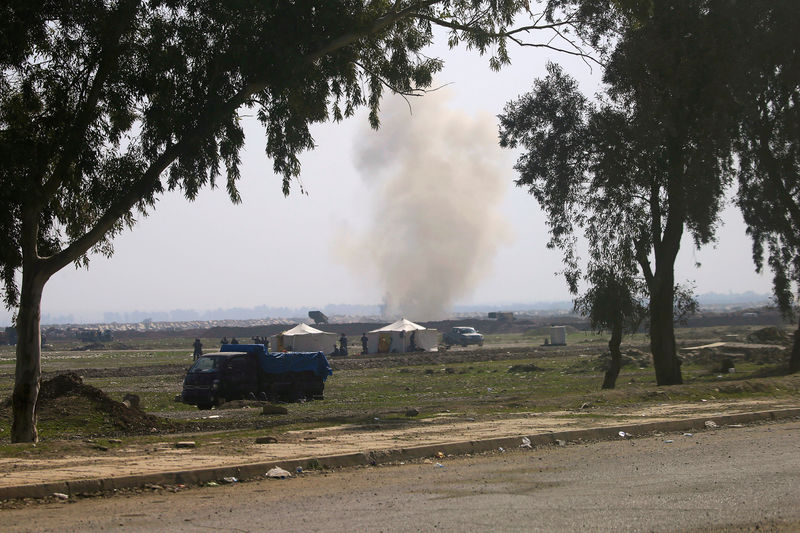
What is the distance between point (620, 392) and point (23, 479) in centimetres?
1621

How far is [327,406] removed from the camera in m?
25.5

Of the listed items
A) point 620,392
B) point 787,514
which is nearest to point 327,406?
point 620,392

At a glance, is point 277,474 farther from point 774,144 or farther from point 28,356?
point 774,144

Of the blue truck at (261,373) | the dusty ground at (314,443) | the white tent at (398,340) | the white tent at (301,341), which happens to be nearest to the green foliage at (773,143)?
the dusty ground at (314,443)

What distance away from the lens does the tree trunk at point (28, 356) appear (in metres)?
15.8

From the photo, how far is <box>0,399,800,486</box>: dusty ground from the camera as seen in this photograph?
35.3ft

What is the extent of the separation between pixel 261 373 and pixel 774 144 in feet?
66.7

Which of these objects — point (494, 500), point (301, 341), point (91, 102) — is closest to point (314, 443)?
point (494, 500)

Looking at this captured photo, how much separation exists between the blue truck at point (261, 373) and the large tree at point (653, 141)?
377 inches

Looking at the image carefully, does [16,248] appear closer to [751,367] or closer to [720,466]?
[720,466]

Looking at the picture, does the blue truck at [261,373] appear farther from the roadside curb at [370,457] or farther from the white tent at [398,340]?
the white tent at [398,340]

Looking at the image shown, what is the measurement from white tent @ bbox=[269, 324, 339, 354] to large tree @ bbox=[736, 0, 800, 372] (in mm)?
29365

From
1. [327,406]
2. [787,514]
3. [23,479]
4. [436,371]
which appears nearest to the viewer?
[787,514]

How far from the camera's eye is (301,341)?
5853 cm
